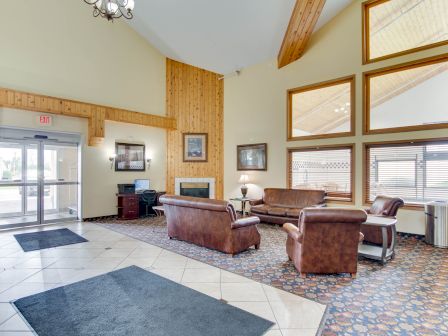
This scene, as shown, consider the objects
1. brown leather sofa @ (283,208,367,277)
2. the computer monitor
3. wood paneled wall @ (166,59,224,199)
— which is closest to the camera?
brown leather sofa @ (283,208,367,277)

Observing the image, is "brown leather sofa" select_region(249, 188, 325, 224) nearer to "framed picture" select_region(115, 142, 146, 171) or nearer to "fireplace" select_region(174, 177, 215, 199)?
"fireplace" select_region(174, 177, 215, 199)

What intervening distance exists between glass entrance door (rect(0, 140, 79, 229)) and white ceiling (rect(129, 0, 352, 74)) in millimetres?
4215

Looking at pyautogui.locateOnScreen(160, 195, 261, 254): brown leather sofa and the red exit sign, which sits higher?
the red exit sign

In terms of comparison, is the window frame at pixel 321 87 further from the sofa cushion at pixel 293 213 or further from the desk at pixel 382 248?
the desk at pixel 382 248

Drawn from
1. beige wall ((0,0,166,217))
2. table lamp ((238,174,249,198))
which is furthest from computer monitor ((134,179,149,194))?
table lamp ((238,174,249,198))

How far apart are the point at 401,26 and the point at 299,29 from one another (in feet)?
7.20

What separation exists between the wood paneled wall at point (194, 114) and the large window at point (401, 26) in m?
4.55

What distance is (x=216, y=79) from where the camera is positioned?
8.84 meters

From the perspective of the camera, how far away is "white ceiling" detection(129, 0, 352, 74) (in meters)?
6.12

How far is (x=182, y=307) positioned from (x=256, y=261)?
1.62 m

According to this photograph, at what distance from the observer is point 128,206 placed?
751 cm

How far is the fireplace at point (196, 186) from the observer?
8.83m

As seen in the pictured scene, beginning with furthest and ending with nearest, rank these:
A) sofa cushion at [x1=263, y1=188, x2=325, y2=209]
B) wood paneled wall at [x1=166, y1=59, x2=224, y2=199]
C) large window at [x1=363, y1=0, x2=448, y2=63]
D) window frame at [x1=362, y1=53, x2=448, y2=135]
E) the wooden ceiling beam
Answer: wood paneled wall at [x1=166, y1=59, x2=224, y2=199]
sofa cushion at [x1=263, y1=188, x2=325, y2=209]
the wooden ceiling beam
large window at [x1=363, y1=0, x2=448, y2=63]
window frame at [x1=362, y1=53, x2=448, y2=135]

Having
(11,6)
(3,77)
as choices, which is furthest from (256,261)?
(11,6)
